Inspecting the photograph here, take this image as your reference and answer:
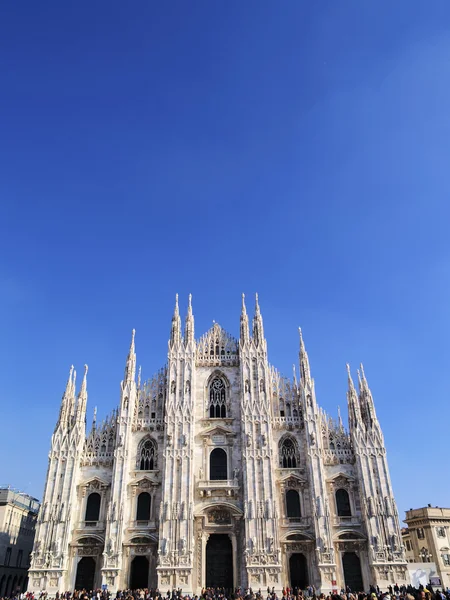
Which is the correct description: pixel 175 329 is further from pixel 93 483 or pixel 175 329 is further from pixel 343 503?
pixel 343 503

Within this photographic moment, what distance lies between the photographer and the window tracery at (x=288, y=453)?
39719 millimetres

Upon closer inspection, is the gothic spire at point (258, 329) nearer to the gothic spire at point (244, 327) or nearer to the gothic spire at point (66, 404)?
the gothic spire at point (244, 327)

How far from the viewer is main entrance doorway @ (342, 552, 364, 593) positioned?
117 ft

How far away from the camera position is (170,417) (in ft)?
132

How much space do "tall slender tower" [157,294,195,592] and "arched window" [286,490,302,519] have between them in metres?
7.34

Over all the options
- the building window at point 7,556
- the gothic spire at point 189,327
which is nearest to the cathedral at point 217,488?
Answer: the gothic spire at point 189,327

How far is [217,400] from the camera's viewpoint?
42500 millimetres

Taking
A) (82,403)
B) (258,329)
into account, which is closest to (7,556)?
(82,403)

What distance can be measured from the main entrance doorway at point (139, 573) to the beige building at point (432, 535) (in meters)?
33.5

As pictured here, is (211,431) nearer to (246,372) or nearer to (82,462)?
(246,372)

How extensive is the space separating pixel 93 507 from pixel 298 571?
1601cm

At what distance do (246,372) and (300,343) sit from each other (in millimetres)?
5581

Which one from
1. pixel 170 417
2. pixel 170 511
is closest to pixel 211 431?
pixel 170 417

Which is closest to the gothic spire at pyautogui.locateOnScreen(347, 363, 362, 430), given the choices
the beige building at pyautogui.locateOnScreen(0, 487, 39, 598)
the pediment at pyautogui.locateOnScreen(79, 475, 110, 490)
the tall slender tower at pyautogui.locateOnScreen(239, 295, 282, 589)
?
the tall slender tower at pyautogui.locateOnScreen(239, 295, 282, 589)
